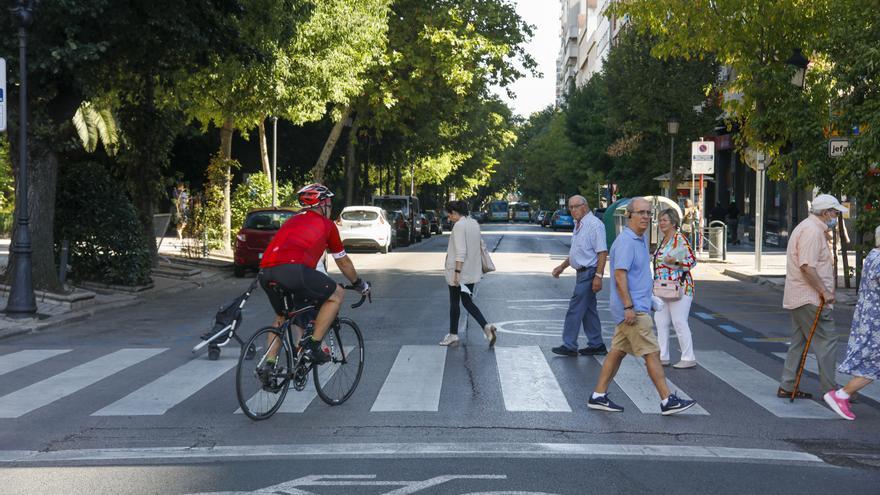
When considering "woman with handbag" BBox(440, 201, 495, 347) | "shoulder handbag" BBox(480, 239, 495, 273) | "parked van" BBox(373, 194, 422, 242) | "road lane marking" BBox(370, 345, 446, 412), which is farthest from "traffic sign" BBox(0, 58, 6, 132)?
"parked van" BBox(373, 194, 422, 242)

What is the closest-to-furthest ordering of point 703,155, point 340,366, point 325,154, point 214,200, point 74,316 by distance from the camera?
point 340,366 → point 74,316 → point 214,200 → point 703,155 → point 325,154

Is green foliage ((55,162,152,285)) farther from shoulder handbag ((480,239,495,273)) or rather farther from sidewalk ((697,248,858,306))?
sidewalk ((697,248,858,306))

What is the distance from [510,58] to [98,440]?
117ft

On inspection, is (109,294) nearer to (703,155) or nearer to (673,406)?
(673,406)

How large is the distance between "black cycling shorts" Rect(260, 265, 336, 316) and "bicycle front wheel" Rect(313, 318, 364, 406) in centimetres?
46

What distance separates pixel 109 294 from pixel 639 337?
12.9 metres

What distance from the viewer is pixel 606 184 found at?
67.1 metres

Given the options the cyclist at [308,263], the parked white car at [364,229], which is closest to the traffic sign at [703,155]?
the parked white car at [364,229]

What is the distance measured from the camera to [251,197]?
36.2 metres

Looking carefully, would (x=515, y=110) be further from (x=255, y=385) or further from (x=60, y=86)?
(x=255, y=385)

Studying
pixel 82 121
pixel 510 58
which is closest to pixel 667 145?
pixel 510 58

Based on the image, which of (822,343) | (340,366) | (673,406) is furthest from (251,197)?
(673,406)

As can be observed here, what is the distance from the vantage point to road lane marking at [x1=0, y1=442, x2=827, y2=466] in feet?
23.7

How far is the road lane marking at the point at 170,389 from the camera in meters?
8.96
